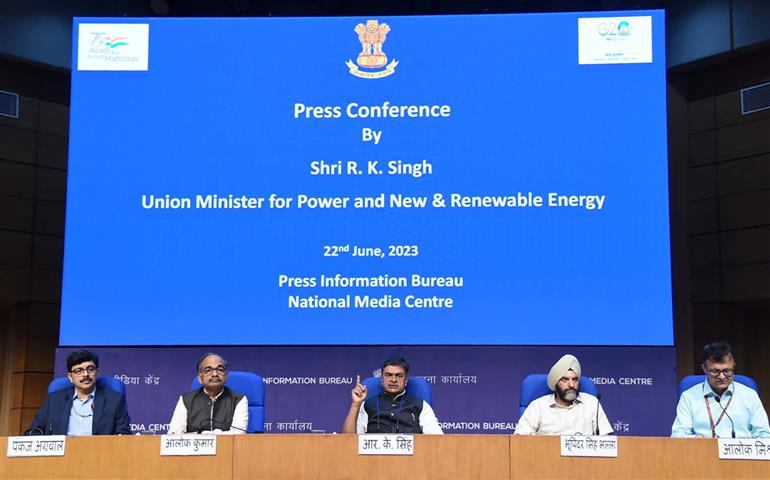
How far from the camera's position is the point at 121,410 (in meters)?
4.05

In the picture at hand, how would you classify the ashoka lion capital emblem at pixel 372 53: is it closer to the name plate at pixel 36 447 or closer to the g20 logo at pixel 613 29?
the g20 logo at pixel 613 29

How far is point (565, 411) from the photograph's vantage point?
3818 millimetres

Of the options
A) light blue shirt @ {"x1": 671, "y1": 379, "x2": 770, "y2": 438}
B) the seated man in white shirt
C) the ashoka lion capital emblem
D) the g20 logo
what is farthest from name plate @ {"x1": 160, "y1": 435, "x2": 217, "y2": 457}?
the g20 logo

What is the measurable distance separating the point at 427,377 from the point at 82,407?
1848 mm

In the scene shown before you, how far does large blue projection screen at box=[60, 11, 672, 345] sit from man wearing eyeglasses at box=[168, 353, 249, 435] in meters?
1.03

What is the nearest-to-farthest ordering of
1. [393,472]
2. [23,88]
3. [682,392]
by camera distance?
[393,472] → [682,392] → [23,88]

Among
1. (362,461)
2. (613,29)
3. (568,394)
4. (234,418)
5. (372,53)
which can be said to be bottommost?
(362,461)

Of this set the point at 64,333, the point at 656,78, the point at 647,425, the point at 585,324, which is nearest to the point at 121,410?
the point at 64,333

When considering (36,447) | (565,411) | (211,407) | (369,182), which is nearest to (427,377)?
(369,182)

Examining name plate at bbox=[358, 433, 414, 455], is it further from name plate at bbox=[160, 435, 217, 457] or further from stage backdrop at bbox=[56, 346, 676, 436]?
stage backdrop at bbox=[56, 346, 676, 436]

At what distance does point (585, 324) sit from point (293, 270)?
1.61 metres

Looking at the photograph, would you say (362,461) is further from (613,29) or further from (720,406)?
(613,29)

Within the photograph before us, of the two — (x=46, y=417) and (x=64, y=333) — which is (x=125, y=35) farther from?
(x=46, y=417)

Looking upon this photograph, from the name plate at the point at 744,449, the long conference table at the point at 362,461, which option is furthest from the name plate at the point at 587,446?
the name plate at the point at 744,449
